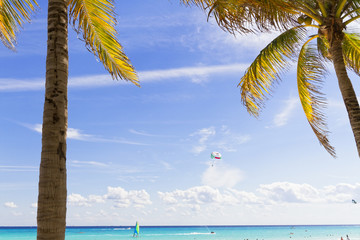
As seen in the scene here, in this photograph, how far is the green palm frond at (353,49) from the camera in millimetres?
9609

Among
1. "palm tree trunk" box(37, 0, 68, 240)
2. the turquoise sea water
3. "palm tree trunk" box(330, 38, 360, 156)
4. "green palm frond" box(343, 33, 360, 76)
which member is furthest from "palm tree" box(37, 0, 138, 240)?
the turquoise sea water

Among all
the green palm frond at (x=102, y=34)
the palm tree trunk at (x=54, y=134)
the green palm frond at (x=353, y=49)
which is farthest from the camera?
A: the green palm frond at (x=353, y=49)

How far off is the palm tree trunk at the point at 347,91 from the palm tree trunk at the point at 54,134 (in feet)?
20.3

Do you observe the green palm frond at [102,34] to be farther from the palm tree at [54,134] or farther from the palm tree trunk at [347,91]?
the palm tree trunk at [347,91]

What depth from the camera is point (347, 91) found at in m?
7.77

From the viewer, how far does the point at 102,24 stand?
605cm

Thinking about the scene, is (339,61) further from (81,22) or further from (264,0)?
(81,22)

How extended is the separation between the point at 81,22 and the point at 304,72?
6.46m

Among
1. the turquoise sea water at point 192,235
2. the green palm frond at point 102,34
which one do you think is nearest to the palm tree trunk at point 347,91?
the green palm frond at point 102,34

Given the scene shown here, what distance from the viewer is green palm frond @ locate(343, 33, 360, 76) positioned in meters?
9.61

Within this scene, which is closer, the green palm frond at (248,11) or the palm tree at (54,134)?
the palm tree at (54,134)

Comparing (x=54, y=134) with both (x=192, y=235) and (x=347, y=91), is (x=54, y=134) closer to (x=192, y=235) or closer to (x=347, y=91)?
(x=347, y=91)

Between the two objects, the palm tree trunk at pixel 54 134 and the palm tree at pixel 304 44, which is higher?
the palm tree at pixel 304 44

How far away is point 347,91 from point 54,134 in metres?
6.60
